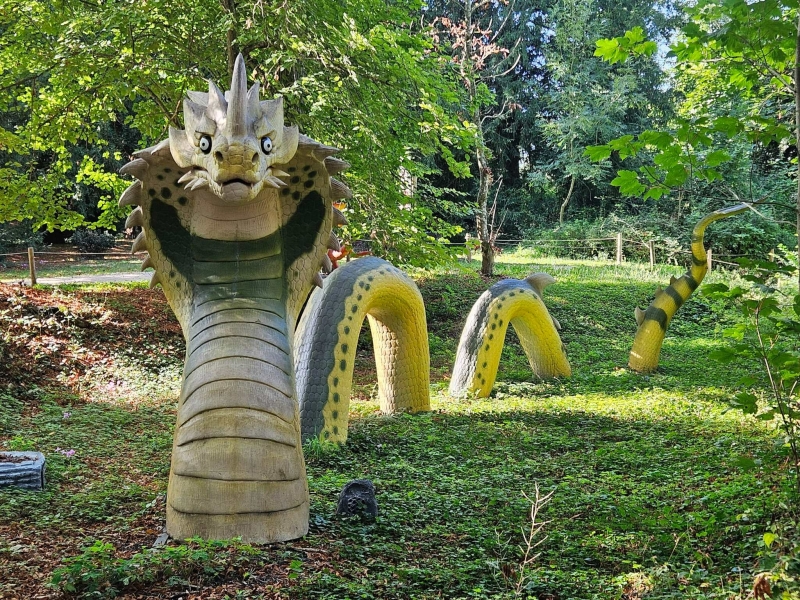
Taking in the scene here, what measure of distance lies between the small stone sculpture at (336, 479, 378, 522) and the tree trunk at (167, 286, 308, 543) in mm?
387

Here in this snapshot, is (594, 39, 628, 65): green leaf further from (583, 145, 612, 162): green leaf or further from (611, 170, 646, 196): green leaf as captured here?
(611, 170, 646, 196): green leaf

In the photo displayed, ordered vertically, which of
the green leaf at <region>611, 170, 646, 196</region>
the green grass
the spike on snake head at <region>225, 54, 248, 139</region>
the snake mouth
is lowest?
A: the green grass

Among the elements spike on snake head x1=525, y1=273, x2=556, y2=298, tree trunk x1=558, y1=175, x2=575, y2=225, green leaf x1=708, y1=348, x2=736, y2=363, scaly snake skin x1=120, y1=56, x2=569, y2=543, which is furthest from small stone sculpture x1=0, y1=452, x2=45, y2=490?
tree trunk x1=558, y1=175, x2=575, y2=225

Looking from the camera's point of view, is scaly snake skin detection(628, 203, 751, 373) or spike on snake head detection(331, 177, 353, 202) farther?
scaly snake skin detection(628, 203, 751, 373)

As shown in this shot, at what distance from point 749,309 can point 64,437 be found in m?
5.63

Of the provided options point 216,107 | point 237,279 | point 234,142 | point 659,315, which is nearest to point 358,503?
point 237,279

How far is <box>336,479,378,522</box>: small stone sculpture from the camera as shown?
14.9 ft

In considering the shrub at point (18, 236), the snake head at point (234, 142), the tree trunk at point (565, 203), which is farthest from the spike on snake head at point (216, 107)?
the tree trunk at point (565, 203)

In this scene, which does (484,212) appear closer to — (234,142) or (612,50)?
(612,50)

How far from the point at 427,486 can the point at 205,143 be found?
109 inches

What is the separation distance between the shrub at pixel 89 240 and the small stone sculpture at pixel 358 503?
70.5 feet

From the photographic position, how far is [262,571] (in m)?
3.63

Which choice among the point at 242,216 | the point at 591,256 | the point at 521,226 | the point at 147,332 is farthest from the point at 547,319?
the point at 521,226

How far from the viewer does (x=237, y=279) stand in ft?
15.0
